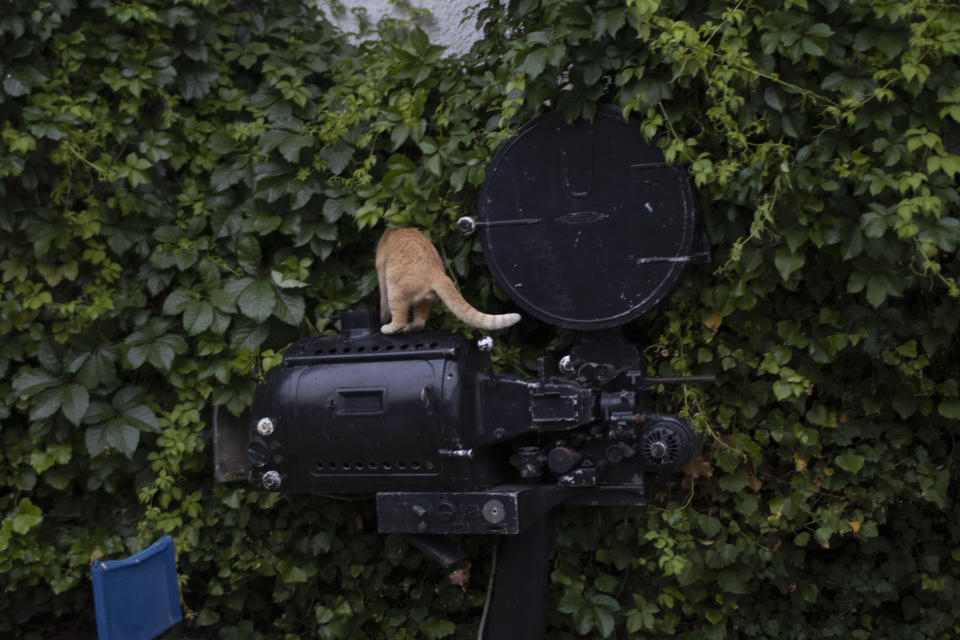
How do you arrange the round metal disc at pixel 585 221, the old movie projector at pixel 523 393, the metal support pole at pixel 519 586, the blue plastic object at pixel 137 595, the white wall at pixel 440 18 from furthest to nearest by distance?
1. the white wall at pixel 440 18
2. the metal support pole at pixel 519 586
3. the round metal disc at pixel 585 221
4. the old movie projector at pixel 523 393
5. the blue plastic object at pixel 137 595

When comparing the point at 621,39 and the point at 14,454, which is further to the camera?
the point at 14,454

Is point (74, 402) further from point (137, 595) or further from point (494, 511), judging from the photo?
point (494, 511)

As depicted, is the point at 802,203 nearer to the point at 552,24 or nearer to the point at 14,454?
the point at 552,24

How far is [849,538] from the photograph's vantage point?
274cm

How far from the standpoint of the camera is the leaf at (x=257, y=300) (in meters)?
2.81

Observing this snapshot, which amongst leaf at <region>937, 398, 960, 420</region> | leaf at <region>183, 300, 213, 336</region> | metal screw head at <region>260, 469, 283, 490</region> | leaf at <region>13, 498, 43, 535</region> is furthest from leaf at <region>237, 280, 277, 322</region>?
leaf at <region>937, 398, 960, 420</region>

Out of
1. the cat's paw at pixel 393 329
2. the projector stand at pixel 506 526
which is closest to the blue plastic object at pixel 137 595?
the projector stand at pixel 506 526

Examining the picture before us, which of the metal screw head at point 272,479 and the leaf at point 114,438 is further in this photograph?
the leaf at point 114,438

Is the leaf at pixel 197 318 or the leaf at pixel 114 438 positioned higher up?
the leaf at pixel 197 318

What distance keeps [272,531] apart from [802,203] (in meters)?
2.12

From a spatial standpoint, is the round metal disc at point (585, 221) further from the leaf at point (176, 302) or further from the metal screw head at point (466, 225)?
the leaf at point (176, 302)

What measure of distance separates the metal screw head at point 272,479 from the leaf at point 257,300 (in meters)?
0.65

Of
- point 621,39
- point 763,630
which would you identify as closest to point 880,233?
point 621,39

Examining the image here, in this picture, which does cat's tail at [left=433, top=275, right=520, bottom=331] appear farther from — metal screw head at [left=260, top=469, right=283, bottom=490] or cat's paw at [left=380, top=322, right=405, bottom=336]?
metal screw head at [left=260, top=469, right=283, bottom=490]
